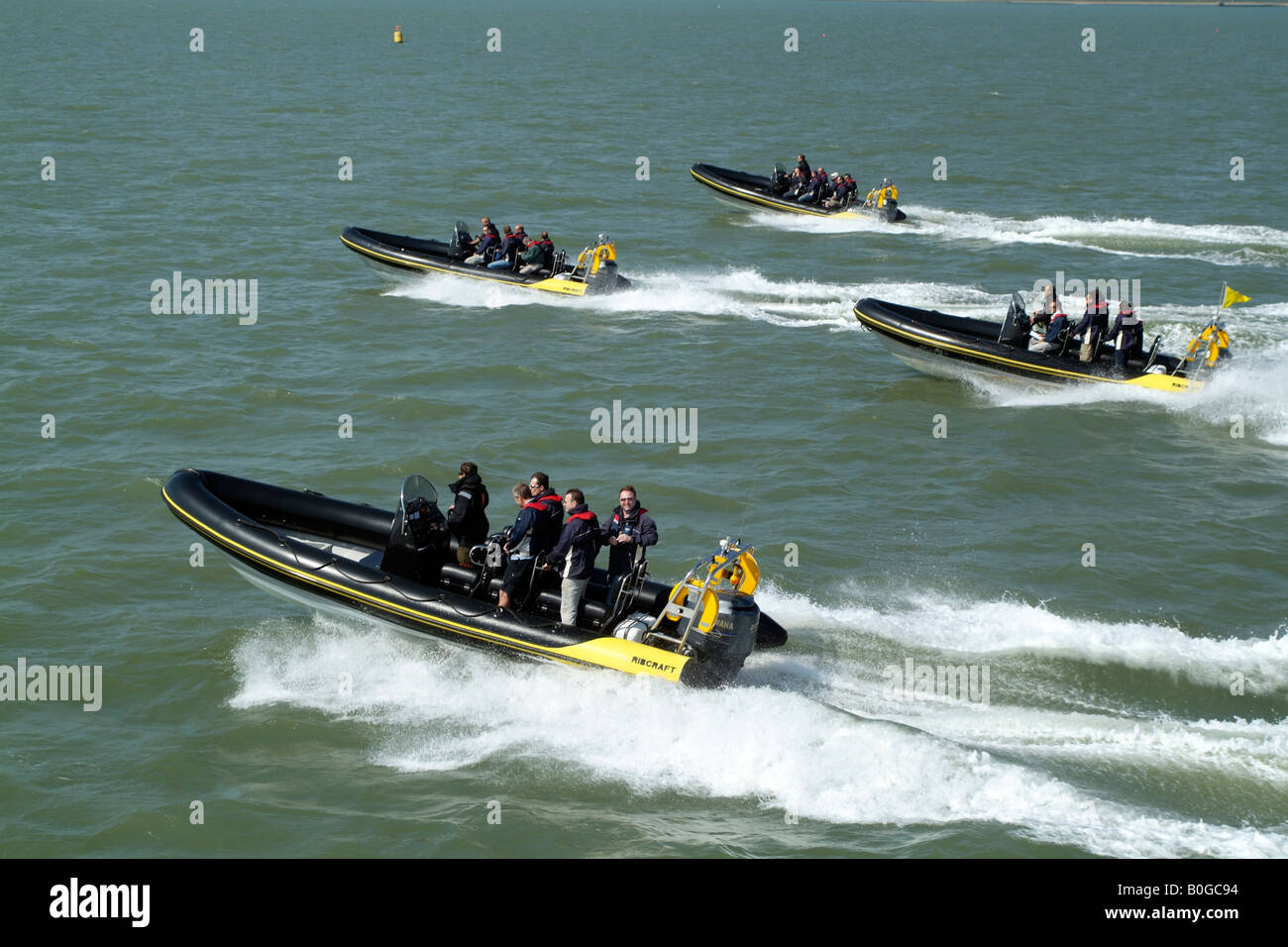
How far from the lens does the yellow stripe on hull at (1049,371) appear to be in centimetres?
1925

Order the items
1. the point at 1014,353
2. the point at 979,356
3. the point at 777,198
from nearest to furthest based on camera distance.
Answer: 1. the point at 1014,353
2. the point at 979,356
3. the point at 777,198

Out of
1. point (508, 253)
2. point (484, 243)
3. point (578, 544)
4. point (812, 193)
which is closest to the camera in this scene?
point (578, 544)

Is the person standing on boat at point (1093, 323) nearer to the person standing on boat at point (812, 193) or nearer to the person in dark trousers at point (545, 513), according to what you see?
the person in dark trousers at point (545, 513)

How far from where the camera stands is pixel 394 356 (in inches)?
828

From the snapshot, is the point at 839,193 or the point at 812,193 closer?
the point at 839,193

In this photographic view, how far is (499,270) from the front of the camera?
79.3ft

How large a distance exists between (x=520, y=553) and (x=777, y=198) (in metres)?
23.0

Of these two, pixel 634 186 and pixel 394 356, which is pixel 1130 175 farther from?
pixel 394 356

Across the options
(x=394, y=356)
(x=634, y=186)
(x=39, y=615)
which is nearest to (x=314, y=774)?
(x=39, y=615)
